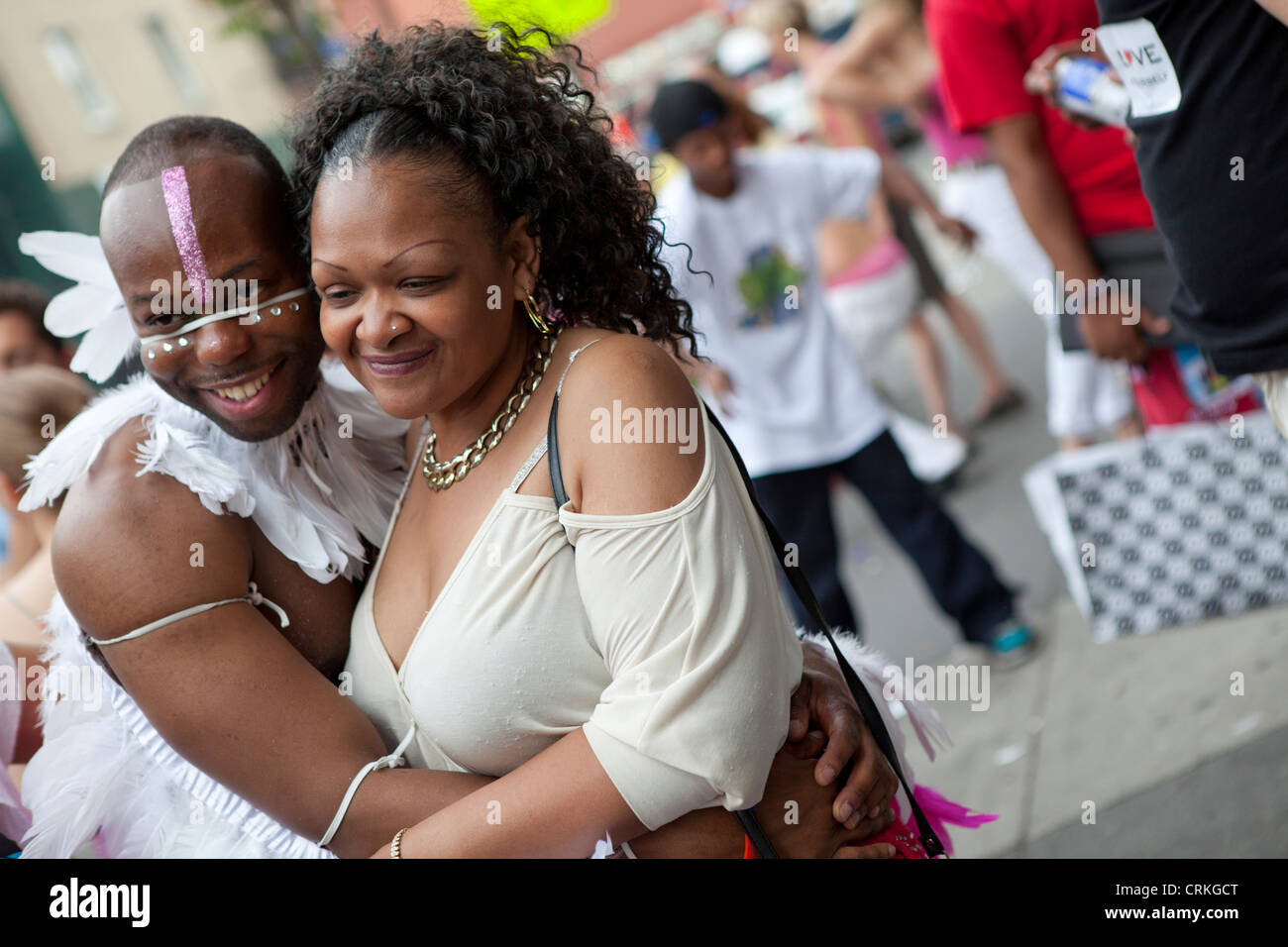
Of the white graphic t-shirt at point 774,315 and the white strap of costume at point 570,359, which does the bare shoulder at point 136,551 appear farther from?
the white graphic t-shirt at point 774,315

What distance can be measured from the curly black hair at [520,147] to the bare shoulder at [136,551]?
49cm

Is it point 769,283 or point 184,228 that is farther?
point 769,283

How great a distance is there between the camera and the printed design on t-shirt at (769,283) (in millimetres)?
4289

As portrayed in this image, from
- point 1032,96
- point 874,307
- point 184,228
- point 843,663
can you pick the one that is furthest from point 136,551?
point 874,307


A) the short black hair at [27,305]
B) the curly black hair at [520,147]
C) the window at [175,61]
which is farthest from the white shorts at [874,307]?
the window at [175,61]

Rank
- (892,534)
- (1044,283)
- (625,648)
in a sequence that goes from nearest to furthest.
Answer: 1. (625,648)
2. (1044,283)
3. (892,534)

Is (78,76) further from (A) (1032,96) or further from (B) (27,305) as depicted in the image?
(A) (1032,96)

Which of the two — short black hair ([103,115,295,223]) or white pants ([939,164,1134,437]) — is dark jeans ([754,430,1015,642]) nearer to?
white pants ([939,164,1134,437])

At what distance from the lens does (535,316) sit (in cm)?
188

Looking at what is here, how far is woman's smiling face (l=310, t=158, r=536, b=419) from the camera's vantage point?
5.53 feet

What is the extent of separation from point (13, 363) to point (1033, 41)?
3.40 metres

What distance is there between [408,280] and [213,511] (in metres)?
0.49

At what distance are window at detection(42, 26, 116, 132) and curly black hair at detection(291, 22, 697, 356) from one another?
41.5ft
